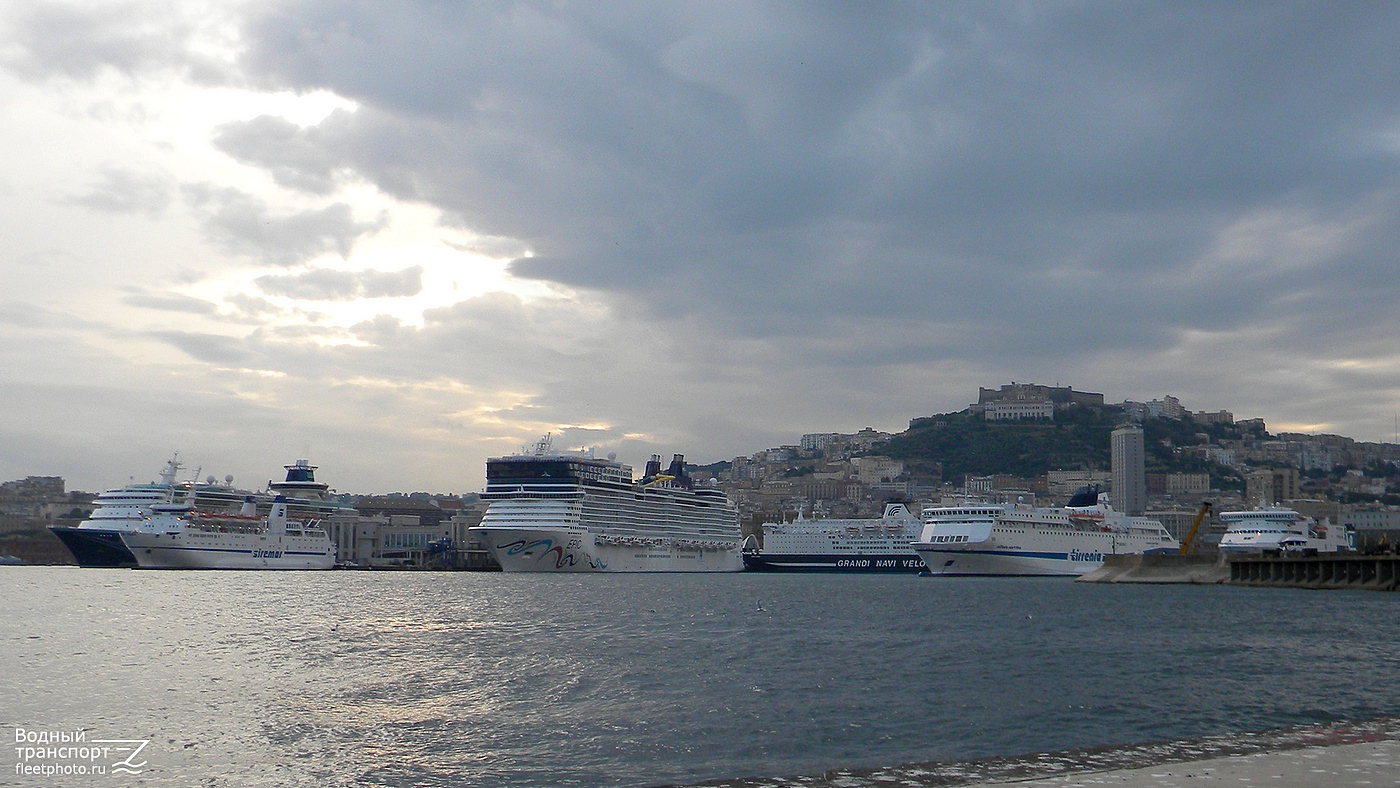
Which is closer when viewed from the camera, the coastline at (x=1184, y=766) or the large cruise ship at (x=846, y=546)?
the coastline at (x=1184, y=766)

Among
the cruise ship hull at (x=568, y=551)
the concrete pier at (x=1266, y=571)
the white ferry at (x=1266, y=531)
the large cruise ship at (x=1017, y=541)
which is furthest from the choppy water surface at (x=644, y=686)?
the white ferry at (x=1266, y=531)

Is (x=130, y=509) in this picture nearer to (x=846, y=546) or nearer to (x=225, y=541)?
(x=225, y=541)

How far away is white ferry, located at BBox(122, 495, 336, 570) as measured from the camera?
91.2 meters

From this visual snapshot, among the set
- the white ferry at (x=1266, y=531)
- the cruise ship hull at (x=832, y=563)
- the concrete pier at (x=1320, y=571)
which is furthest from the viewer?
the cruise ship hull at (x=832, y=563)

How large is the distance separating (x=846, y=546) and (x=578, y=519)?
4020cm

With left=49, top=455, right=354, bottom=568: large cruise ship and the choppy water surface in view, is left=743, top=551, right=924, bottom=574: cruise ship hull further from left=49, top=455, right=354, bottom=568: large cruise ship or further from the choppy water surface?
the choppy water surface

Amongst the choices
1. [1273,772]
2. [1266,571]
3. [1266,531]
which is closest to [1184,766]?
[1273,772]

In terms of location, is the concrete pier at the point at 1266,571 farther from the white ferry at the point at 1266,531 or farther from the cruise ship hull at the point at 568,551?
the cruise ship hull at the point at 568,551

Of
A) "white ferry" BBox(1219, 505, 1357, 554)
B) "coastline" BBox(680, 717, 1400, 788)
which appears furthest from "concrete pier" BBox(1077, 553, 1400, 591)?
"coastline" BBox(680, 717, 1400, 788)

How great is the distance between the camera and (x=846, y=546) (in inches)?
4692

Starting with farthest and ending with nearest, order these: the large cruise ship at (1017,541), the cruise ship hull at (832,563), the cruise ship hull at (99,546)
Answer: the cruise ship hull at (832,563) → the cruise ship hull at (99,546) → the large cruise ship at (1017,541)

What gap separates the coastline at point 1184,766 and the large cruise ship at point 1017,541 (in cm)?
7304

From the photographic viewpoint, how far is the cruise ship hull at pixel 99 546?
92.6 metres

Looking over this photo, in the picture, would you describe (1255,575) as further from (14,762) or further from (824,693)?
(14,762)
